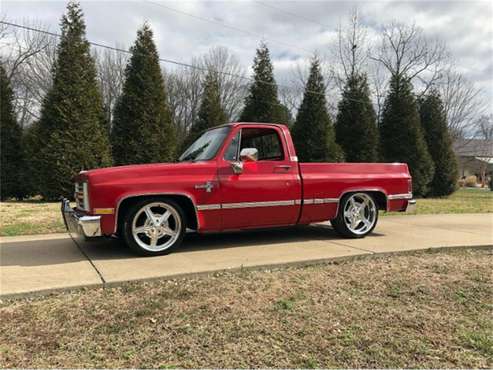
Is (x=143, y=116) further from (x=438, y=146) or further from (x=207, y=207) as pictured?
(x=438, y=146)

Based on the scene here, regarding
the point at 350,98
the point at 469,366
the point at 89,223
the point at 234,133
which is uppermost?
the point at 350,98

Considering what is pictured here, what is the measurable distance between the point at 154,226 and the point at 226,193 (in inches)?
42.0

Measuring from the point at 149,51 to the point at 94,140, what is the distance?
4.28 metres

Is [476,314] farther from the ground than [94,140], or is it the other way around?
[94,140]

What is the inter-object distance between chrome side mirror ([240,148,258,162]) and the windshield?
14.9 inches

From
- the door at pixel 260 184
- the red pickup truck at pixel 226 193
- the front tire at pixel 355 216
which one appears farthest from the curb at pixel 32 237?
the front tire at pixel 355 216

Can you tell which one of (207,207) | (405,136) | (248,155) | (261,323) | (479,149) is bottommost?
(261,323)

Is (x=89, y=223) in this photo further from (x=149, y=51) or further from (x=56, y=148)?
(x=149, y=51)

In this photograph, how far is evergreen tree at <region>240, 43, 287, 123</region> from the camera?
59.1 feet

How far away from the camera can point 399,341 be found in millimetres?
2990

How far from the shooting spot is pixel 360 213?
6.82m

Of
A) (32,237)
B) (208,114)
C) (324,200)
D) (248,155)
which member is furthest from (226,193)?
(208,114)

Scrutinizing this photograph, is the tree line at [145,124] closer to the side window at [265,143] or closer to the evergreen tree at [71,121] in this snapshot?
the evergreen tree at [71,121]

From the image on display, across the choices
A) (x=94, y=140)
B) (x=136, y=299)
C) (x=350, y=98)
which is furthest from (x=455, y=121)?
(x=136, y=299)
